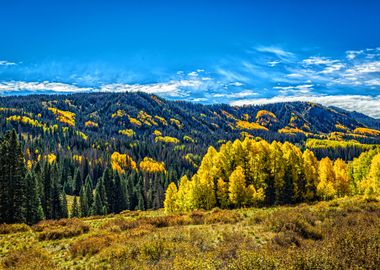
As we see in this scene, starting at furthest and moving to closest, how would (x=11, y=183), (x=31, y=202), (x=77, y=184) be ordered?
(x=77, y=184) → (x=31, y=202) → (x=11, y=183)

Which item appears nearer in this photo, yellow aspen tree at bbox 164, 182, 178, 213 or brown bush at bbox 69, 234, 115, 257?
brown bush at bbox 69, 234, 115, 257

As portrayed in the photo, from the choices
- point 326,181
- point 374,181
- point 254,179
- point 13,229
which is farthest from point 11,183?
point 374,181

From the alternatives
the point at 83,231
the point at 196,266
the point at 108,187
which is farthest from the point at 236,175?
the point at 108,187

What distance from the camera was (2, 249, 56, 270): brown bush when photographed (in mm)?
16016

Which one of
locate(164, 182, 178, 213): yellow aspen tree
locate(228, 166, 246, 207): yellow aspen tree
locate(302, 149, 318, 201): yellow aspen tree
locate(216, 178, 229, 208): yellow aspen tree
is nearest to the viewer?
locate(228, 166, 246, 207): yellow aspen tree

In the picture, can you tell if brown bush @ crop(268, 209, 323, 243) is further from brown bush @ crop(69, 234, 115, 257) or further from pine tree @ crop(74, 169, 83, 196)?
pine tree @ crop(74, 169, 83, 196)

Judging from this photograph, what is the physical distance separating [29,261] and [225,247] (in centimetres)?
1119

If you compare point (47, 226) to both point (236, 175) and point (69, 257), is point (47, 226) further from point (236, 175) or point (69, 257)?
point (236, 175)

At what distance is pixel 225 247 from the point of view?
17.1 metres

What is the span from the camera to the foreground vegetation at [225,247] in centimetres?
1254

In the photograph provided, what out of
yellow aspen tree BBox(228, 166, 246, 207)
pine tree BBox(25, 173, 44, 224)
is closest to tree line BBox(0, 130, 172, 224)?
pine tree BBox(25, 173, 44, 224)

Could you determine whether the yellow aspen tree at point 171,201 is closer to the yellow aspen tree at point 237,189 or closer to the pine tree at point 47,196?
the yellow aspen tree at point 237,189

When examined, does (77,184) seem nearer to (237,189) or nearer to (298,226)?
(237,189)

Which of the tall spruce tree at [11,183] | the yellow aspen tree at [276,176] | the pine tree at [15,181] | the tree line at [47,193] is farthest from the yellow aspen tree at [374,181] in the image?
the tree line at [47,193]
